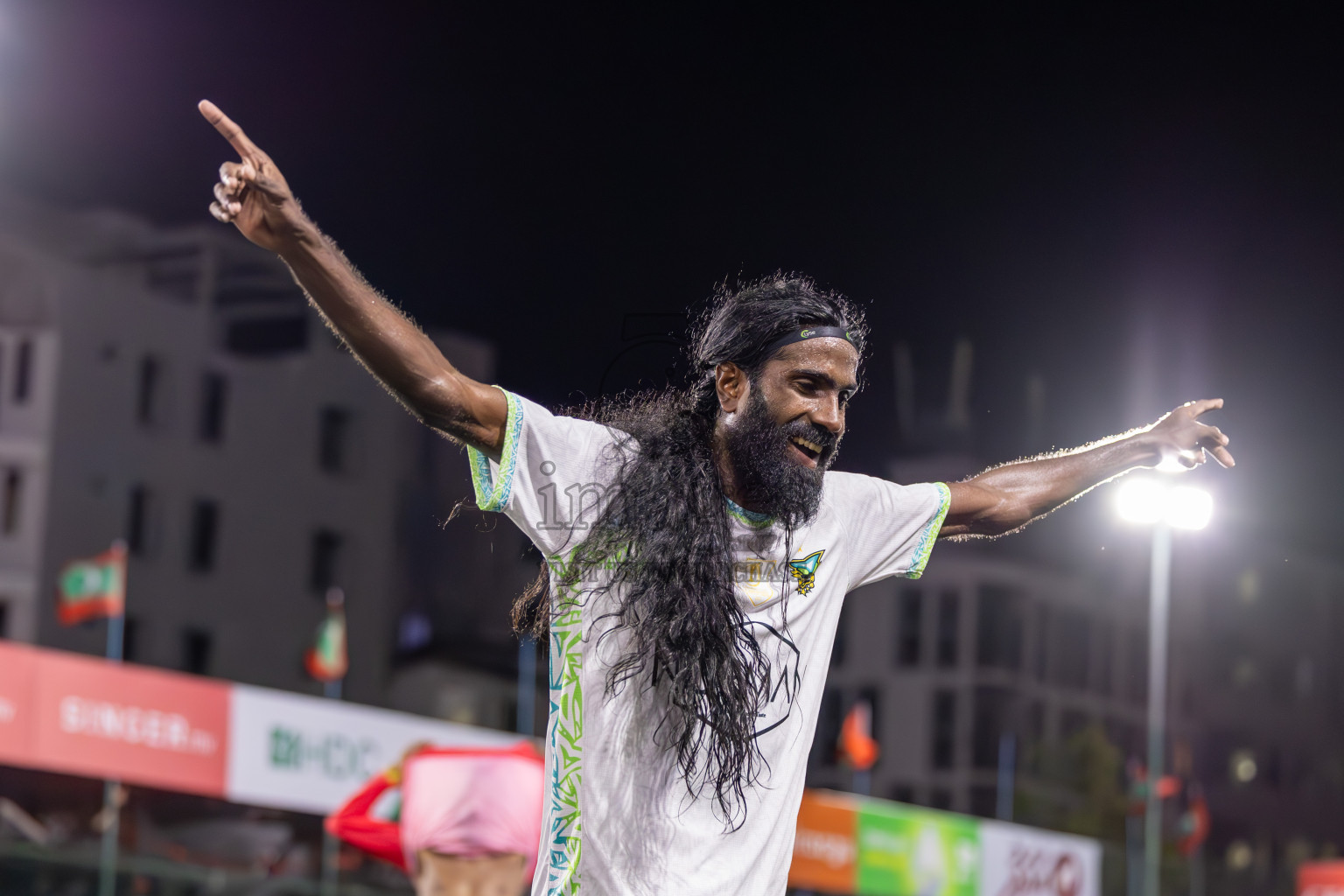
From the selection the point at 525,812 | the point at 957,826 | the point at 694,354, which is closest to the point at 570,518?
the point at 694,354

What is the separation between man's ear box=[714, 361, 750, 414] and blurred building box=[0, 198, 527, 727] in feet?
26.7

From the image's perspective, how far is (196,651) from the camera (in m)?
12.7

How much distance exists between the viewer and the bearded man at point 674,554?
2.07m

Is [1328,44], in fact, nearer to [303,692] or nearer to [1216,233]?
[1216,233]

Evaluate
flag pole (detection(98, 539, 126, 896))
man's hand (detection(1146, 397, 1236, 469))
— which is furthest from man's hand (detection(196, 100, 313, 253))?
flag pole (detection(98, 539, 126, 896))

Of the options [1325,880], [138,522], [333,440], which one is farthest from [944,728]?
[138,522]

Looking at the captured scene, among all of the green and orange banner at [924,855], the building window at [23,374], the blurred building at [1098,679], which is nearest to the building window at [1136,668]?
the blurred building at [1098,679]

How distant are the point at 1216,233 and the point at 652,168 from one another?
157 inches

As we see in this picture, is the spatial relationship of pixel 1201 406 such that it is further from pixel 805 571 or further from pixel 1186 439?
pixel 805 571

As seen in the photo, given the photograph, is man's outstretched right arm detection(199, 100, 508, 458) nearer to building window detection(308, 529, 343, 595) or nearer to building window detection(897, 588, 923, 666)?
building window detection(308, 529, 343, 595)

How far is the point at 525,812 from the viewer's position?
4637 millimetres

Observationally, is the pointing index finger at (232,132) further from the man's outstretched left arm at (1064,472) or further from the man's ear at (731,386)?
the man's outstretched left arm at (1064,472)

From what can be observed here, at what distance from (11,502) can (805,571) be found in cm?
1042

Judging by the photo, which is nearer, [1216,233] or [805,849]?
[1216,233]
